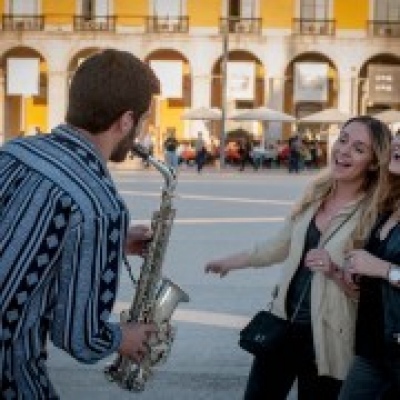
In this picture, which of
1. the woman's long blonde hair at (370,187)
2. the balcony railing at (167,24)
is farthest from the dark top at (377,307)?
the balcony railing at (167,24)

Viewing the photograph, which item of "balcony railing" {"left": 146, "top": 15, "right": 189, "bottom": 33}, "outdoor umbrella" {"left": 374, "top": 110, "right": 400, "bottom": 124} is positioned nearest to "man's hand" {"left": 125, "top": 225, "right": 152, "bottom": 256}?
"outdoor umbrella" {"left": 374, "top": 110, "right": 400, "bottom": 124}

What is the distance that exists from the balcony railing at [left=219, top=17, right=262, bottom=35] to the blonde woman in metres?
41.4

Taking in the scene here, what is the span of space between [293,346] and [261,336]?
0.13 meters

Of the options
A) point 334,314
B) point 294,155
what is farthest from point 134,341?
point 294,155

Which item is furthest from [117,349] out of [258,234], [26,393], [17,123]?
[17,123]

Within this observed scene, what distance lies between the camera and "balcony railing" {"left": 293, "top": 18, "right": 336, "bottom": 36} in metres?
45.3

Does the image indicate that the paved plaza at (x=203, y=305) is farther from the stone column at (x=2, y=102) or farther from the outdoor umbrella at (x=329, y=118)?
the stone column at (x=2, y=102)

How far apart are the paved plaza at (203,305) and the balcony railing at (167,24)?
1007 inches

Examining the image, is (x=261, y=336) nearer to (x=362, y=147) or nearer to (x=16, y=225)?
(x=362, y=147)

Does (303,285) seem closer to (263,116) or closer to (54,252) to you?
(54,252)

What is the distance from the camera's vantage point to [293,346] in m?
3.92

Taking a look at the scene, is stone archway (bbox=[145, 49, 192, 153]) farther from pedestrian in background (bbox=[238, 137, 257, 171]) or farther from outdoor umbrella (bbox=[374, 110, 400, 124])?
outdoor umbrella (bbox=[374, 110, 400, 124])

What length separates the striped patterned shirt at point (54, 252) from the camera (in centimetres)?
236

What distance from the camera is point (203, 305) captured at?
28.3 feet
